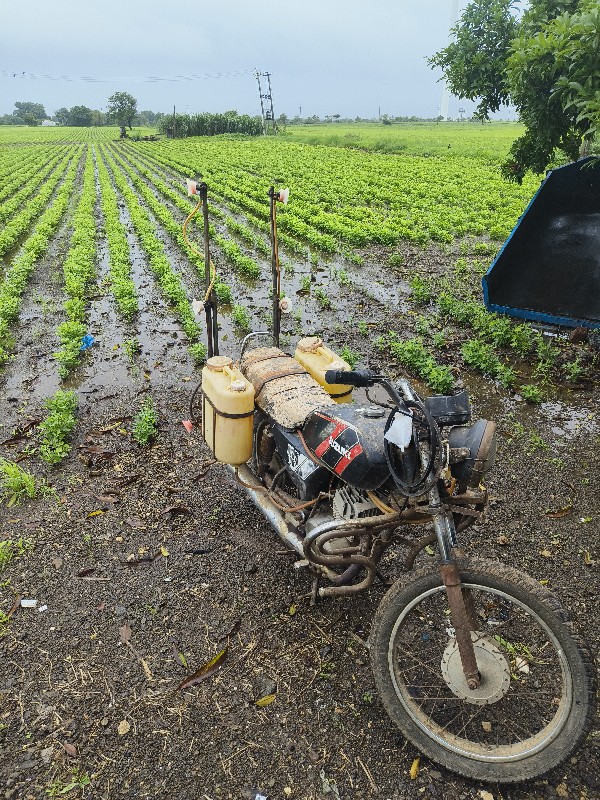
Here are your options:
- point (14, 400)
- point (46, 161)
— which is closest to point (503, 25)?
point (14, 400)

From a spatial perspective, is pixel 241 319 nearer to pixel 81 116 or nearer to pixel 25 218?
pixel 25 218

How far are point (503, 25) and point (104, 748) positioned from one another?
893cm

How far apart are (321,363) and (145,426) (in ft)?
8.11

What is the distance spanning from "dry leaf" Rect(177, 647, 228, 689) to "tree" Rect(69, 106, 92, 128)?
15536 cm

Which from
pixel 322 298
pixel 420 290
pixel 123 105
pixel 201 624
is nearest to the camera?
pixel 201 624

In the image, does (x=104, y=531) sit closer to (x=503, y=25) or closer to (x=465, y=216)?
(x=503, y=25)

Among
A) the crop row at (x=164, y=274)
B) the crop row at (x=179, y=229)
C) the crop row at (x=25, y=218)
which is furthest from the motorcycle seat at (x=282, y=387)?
the crop row at (x=25, y=218)

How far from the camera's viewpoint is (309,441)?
3.25m

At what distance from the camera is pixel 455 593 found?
2.49m

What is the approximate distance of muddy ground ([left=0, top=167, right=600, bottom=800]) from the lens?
277cm

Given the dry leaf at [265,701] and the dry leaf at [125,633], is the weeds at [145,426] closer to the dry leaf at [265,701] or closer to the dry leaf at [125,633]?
the dry leaf at [125,633]

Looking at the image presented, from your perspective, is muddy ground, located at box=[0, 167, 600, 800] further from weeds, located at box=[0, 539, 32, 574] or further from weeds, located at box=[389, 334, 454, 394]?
weeds, located at box=[389, 334, 454, 394]

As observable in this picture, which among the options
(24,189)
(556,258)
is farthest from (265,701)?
(24,189)

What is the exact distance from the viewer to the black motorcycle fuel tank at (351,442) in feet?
9.26
